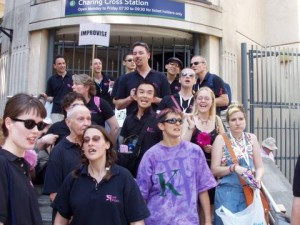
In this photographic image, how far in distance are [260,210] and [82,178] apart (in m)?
1.76

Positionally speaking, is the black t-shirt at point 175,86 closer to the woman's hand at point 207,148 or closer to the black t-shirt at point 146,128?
the black t-shirt at point 146,128

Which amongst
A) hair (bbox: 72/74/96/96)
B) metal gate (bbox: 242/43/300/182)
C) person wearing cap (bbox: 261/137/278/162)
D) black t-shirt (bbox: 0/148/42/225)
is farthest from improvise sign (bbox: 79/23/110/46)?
black t-shirt (bbox: 0/148/42/225)

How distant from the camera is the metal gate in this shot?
421 inches

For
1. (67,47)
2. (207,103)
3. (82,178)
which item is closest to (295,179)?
(82,178)

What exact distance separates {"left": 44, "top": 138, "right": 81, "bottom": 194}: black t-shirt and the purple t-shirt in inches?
25.9

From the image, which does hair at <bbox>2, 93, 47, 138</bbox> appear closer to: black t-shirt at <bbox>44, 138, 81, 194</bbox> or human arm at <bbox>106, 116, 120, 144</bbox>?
black t-shirt at <bbox>44, 138, 81, 194</bbox>

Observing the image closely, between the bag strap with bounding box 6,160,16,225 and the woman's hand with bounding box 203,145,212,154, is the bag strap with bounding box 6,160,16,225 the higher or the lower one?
the lower one

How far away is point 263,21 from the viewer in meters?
13.4

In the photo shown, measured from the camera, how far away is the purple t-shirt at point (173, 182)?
364 centimetres

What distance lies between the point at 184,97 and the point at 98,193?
2339mm

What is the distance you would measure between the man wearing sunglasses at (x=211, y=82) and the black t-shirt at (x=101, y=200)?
262 centimetres

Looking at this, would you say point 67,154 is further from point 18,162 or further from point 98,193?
point 18,162

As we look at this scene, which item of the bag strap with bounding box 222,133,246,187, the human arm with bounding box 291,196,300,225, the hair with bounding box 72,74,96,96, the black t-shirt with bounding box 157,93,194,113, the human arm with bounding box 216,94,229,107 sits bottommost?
the human arm with bounding box 291,196,300,225

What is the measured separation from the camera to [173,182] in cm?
372
